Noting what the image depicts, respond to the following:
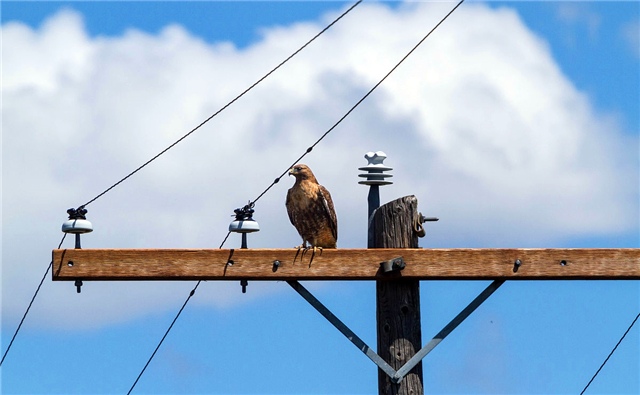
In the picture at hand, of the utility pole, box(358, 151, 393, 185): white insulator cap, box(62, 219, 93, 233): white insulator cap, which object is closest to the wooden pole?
the utility pole

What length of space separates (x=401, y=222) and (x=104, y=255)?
6.53 ft

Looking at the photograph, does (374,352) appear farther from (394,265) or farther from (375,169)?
(375,169)

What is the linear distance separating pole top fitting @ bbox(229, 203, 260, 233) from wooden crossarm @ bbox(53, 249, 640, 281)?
0.23 meters

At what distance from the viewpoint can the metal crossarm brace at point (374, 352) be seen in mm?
6156

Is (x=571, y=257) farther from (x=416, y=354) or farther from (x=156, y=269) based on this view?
(x=156, y=269)

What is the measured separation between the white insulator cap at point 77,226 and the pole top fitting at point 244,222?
960 millimetres

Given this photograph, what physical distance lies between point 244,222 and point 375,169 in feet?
3.64

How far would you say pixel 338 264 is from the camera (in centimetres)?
625

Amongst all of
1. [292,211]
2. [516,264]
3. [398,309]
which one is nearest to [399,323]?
[398,309]

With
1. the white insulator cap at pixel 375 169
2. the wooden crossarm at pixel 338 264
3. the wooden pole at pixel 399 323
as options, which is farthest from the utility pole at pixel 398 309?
the white insulator cap at pixel 375 169

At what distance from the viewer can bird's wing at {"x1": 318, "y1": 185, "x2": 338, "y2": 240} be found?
304 inches

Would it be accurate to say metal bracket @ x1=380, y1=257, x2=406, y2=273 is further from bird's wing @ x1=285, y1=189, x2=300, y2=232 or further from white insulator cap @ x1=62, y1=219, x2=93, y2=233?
white insulator cap @ x1=62, y1=219, x2=93, y2=233

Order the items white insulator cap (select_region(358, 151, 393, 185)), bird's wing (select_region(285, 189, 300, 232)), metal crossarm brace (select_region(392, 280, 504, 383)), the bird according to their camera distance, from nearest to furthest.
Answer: metal crossarm brace (select_region(392, 280, 504, 383)) → white insulator cap (select_region(358, 151, 393, 185)) → the bird → bird's wing (select_region(285, 189, 300, 232))

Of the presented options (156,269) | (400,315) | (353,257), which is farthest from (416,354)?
(156,269)
